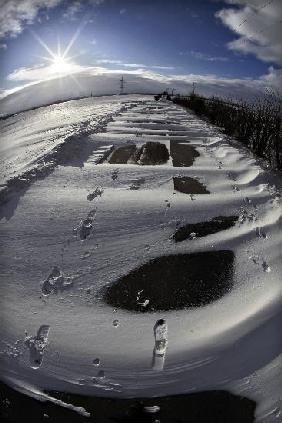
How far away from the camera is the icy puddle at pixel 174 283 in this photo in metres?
2.97

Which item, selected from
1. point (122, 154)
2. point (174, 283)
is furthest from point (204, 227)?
point (122, 154)

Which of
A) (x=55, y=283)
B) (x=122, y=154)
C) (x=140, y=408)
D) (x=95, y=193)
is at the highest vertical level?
(x=122, y=154)

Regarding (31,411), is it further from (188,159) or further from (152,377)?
(188,159)

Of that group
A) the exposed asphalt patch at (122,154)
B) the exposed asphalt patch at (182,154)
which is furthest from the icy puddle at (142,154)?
the exposed asphalt patch at (182,154)

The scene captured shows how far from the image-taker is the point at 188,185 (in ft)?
16.8

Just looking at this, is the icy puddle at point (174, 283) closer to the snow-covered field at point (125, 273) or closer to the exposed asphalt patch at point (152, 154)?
the snow-covered field at point (125, 273)

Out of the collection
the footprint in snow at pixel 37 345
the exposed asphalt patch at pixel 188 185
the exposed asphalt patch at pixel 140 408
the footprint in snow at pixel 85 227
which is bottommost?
the exposed asphalt patch at pixel 140 408

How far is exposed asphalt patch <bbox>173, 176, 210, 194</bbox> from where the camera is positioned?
4.91 meters

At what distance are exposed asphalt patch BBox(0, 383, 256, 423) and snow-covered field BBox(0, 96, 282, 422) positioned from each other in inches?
2.1

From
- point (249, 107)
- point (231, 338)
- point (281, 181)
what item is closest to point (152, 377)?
point (231, 338)

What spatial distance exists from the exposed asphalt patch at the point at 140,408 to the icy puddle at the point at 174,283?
2.56 feet

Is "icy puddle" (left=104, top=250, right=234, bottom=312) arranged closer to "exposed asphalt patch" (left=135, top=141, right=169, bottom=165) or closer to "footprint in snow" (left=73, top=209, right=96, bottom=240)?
"footprint in snow" (left=73, top=209, right=96, bottom=240)

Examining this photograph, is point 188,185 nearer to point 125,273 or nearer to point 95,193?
point 95,193

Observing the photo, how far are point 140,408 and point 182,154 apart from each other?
208 inches
